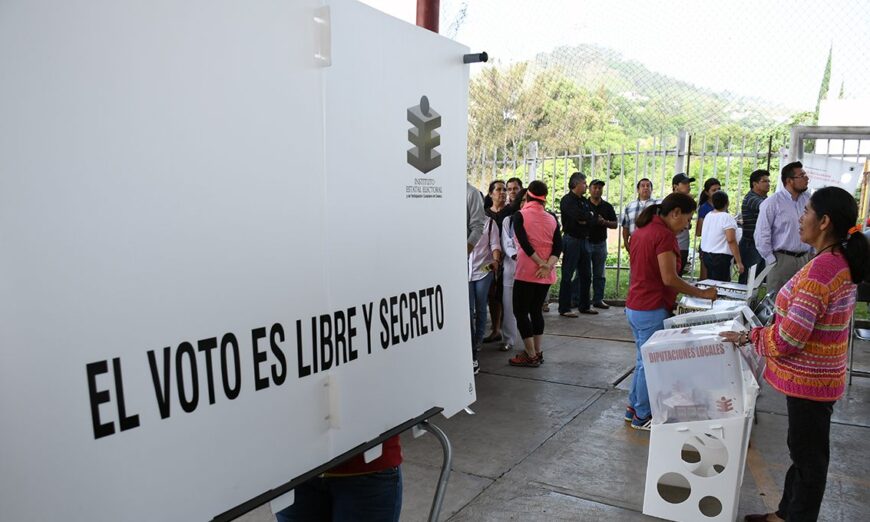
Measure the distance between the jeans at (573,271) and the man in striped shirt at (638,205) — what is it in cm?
61

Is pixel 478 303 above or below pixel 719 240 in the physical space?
below

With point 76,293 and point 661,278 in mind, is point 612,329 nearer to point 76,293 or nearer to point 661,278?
point 661,278

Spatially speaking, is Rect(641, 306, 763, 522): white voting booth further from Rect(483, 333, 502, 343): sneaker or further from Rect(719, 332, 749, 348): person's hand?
Rect(483, 333, 502, 343): sneaker

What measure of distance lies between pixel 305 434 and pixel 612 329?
706 cm

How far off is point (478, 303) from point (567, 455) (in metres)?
2.70

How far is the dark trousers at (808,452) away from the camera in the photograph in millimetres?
2967

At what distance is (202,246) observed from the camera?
1176mm

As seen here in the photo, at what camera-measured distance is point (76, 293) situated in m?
0.99

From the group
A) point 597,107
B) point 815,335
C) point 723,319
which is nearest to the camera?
point 815,335

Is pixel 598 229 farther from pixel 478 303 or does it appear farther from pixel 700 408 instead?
pixel 700 408

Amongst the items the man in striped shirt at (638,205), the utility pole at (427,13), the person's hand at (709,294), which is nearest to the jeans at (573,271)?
the man in striped shirt at (638,205)

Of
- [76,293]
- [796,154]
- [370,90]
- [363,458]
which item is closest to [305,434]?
[363,458]

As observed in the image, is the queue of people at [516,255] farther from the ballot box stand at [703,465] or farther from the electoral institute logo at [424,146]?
the electoral institute logo at [424,146]

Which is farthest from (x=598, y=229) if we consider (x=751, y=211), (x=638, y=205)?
(x=751, y=211)
